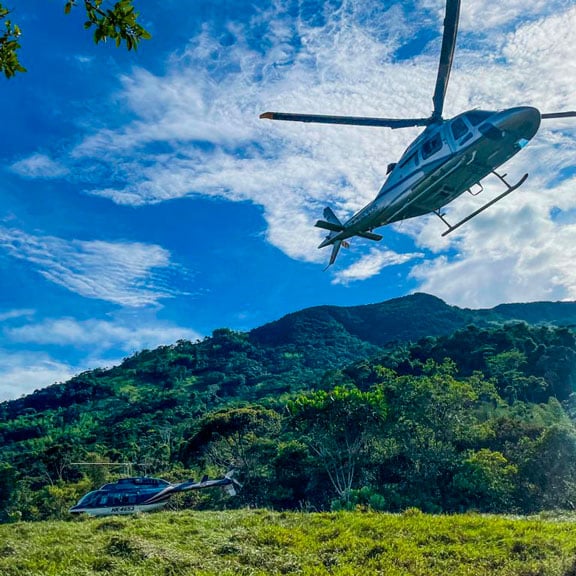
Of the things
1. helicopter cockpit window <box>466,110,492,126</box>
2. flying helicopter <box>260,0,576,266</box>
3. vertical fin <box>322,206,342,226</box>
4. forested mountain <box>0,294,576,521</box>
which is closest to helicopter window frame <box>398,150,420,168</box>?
flying helicopter <box>260,0,576,266</box>

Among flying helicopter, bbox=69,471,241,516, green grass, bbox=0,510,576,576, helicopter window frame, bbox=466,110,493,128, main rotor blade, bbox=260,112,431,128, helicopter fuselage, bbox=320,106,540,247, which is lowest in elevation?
green grass, bbox=0,510,576,576

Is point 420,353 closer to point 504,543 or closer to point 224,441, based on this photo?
point 224,441

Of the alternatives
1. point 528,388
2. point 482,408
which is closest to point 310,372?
point 528,388

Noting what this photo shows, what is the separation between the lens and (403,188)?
50.2ft

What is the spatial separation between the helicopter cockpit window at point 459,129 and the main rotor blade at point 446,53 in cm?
139

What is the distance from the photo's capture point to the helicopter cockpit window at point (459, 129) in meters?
13.5

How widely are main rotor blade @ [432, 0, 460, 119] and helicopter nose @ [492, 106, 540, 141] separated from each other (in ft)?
6.72

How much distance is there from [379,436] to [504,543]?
61.1ft

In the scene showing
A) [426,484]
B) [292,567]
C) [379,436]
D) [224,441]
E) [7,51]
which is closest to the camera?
[7,51]

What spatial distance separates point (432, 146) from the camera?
1448 cm

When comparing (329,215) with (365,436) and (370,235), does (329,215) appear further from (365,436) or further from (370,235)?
(365,436)

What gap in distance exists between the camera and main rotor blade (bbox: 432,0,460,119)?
12055 mm

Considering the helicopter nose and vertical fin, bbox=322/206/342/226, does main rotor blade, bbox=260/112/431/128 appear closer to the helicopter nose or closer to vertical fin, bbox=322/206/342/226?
the helicopter nose

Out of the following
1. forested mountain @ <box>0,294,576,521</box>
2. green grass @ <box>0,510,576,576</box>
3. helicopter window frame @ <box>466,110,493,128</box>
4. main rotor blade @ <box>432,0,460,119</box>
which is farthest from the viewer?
forested mountain @ <box>0,294,576,521</box>
